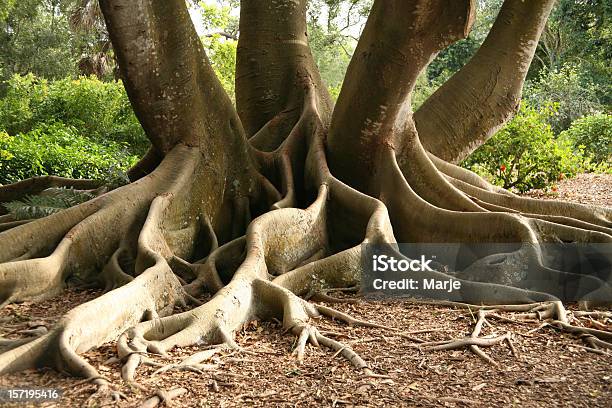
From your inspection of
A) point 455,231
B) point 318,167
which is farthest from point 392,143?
point 455,231

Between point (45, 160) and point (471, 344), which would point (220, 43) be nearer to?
point (45, 160)

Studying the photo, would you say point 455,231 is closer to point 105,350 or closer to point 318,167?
point 318,167

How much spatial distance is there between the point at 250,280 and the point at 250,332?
0.45 meters

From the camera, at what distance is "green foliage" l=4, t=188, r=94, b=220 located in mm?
6273

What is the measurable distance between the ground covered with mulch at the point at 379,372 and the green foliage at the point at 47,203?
152 cm

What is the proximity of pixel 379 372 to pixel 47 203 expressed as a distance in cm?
406

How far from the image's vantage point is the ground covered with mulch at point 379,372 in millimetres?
3434

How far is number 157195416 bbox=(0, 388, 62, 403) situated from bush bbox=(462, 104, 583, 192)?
Result: 1023 centimetres

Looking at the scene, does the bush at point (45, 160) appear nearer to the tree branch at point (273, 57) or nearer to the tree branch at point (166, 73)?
the tree branch at point (273, 57)

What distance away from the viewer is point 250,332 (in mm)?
4605

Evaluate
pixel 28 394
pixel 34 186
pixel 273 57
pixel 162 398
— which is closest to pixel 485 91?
pixel 273 57

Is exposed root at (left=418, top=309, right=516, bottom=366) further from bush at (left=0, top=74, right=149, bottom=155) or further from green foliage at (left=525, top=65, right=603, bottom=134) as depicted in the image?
green foliage at (left=525, top=65, right=603, bottom=134)

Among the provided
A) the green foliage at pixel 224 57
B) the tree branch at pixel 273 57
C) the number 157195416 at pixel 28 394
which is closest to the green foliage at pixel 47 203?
the tree branch at pixel 273 57

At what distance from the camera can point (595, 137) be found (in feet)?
58.5
